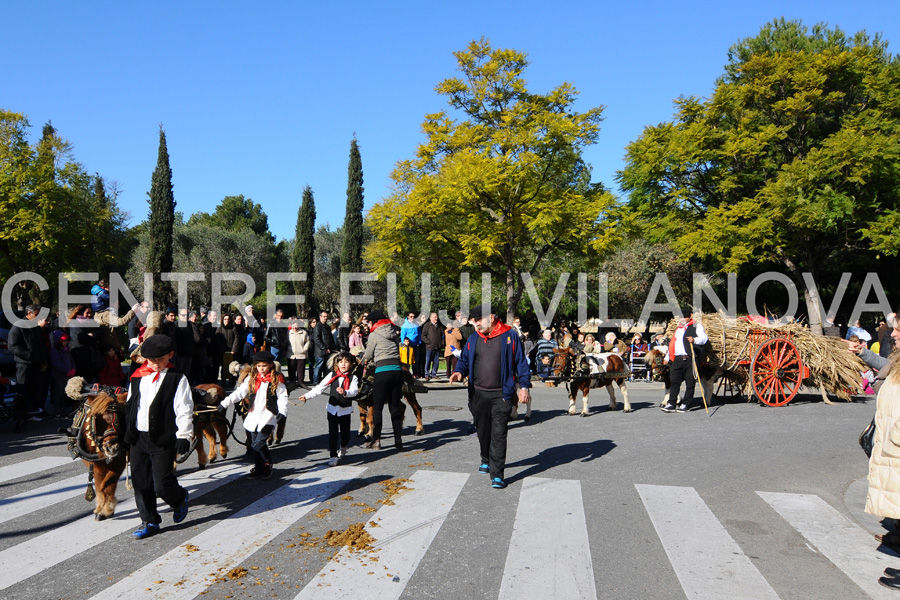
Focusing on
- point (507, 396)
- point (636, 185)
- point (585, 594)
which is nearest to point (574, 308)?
point (636, 185)

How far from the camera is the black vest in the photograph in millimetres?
5285

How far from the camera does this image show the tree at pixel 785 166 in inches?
945

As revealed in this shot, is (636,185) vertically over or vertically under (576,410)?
over

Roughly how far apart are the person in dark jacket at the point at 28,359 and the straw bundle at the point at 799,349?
11.6 m

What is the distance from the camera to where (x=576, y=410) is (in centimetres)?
1241

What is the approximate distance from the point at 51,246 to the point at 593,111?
71.5 ft

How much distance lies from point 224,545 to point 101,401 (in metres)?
1.82

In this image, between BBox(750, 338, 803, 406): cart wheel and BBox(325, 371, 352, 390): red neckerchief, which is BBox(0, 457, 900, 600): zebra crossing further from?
BBox(750, 338, 803, 406): cart wheel

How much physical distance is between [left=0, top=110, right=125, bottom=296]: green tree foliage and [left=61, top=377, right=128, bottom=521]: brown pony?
80.3 feet

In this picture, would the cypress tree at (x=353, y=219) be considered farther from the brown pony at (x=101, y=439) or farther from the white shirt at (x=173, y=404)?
the white shirt at (x=173, y=404)

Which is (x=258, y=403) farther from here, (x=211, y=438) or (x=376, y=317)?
(x=376, y=317)

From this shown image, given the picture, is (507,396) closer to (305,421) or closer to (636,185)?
(305,421)

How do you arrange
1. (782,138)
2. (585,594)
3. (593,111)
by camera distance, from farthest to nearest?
(782,138), (593,111), (585,594)

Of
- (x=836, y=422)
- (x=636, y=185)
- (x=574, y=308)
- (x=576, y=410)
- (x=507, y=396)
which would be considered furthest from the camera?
(x=574, y=308)
